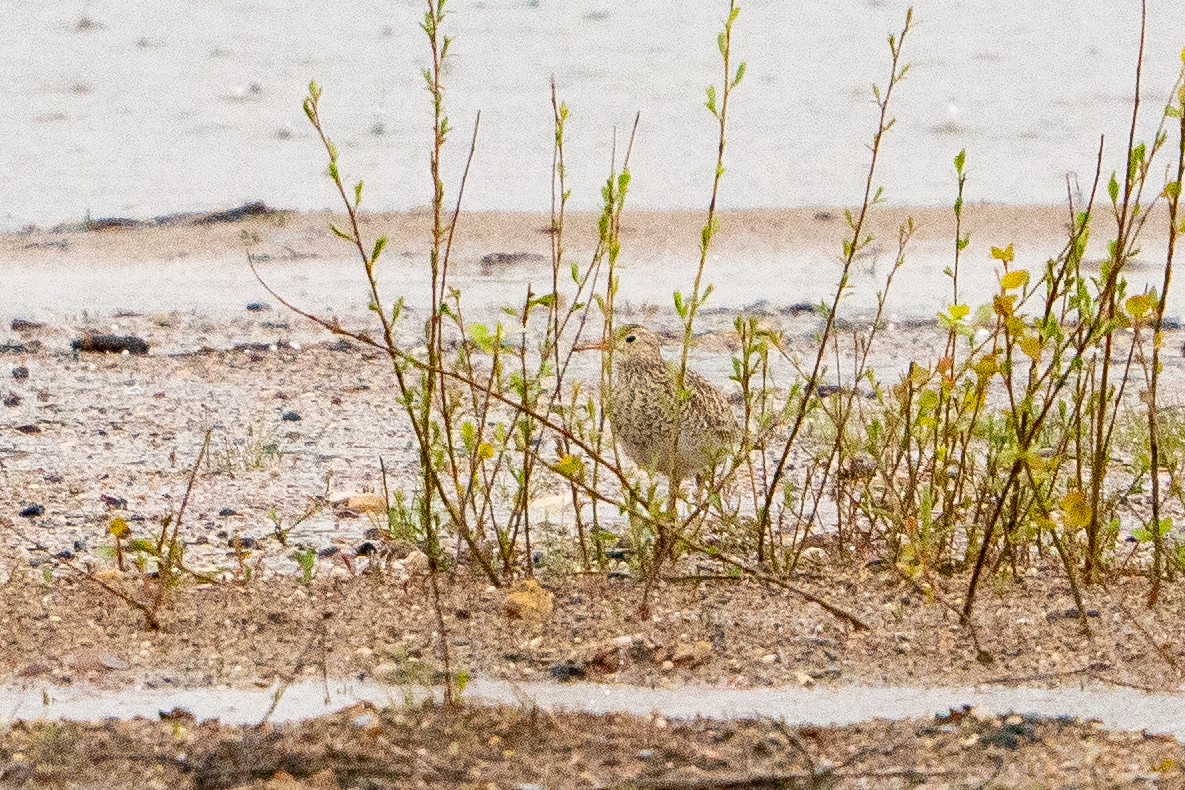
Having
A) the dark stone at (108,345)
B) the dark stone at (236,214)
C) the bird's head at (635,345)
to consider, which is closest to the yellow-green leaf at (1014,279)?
the bird's head at (635,345)

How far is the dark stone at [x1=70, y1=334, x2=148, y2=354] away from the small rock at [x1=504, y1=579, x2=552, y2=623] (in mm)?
4244

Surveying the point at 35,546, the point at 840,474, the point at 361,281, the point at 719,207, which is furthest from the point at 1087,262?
the point at 35,546

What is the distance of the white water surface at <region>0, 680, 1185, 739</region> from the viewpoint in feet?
13.0

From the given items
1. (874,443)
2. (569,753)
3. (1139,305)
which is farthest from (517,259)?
(569,753)

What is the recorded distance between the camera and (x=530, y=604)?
14.8 ft

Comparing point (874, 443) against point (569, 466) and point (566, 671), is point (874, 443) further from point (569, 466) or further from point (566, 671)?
point (566, 671)

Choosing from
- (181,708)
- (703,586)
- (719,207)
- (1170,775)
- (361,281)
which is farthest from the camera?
(719,207)

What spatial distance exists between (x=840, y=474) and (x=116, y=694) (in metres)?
2.00

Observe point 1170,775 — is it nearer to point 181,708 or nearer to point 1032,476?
point 1032,476

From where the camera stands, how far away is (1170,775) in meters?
3.62

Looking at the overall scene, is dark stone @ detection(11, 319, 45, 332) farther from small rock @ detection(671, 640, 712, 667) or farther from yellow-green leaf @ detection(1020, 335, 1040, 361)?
yellow-green leaf @ detection(1020, 335, 1040, 361)

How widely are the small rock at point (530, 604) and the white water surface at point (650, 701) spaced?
0.37m

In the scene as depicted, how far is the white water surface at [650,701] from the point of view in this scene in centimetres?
396

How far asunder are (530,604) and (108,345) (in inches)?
173
